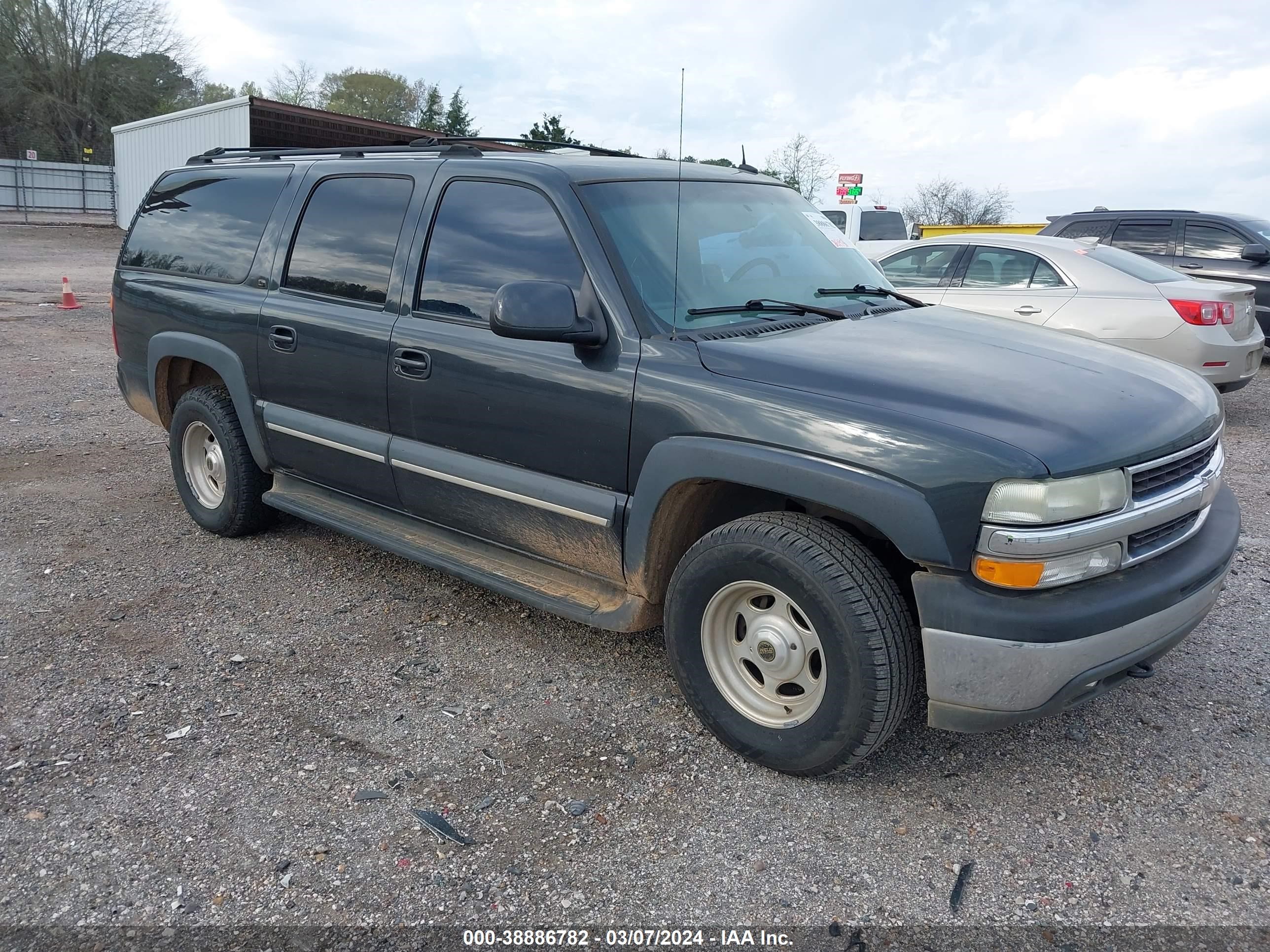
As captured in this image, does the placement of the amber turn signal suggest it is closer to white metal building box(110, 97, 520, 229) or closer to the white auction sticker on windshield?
the white auction sticker on windshield

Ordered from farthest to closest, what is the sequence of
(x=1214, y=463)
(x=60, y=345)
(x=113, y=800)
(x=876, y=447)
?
(x=60, y=345)
(x=1214, y=463)
(x=113, y=800)
(x=876, y=447)

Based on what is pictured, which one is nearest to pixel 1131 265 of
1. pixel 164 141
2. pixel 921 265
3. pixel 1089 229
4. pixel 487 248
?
pixel 921 265

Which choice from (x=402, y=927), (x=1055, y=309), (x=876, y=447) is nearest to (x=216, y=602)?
(x=402, y=927)

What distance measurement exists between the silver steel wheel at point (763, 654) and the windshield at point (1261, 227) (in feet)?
33.4

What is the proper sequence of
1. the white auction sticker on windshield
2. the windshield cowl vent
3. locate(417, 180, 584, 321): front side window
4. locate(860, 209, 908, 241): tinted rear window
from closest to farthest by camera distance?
1. the windshield cowl vent
2. locate(417, 180, 584, 321): front side window
3. the white auction sticker on windshield
4. locate(860, 209, 908, 241): tinted rear window

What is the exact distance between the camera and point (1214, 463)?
3.23 m

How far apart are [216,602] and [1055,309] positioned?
654 cm

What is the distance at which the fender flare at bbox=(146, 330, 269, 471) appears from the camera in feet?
15.1

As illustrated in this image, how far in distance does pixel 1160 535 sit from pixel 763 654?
3.96 feet

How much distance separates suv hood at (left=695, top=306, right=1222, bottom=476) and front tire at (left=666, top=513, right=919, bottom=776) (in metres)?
0.44

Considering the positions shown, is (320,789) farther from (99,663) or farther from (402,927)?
(99,663)

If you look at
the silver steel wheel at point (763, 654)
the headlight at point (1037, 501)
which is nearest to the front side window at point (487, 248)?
the silver steel wheel at point (763, 654)

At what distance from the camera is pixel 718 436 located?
117 inches

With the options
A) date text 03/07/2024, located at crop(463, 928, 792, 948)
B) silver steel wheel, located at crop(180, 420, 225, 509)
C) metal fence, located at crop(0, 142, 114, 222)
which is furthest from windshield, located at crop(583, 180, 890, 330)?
metal fence, located at crop(0, 142, 114, 222)
